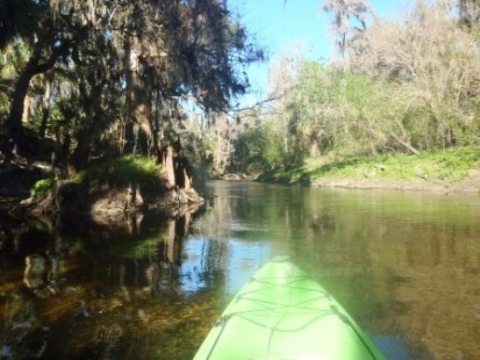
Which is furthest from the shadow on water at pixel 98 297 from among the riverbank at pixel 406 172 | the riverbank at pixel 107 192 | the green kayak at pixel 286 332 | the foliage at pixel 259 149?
the foliage at pixel 259 149

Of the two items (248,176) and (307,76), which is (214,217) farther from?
(248,176)

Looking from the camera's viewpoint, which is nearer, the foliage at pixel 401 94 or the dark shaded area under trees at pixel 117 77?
the dark shaded area under trees at pixel 117 77

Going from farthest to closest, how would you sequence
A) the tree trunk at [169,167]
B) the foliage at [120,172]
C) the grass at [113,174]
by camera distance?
the tree trunk at [169,167]
the foliage at [120,172]
the grass at [113,174]

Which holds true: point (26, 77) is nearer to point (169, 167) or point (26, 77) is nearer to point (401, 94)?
point (169, 167)

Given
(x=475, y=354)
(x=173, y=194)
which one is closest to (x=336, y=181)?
(x=173, y=194)

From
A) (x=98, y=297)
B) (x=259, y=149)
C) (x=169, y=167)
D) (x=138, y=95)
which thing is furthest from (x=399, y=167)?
(x=98, y=297)

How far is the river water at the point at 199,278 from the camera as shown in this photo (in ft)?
19.1

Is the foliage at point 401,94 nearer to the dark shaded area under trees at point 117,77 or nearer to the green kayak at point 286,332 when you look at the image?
the dark shaded area under trees at point 117,77

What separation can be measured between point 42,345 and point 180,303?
204 cm

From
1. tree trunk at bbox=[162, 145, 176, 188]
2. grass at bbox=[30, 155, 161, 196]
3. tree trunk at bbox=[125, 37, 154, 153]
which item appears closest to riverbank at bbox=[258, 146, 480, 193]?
tree trunk at bbox=[162, 145, 176, 188]

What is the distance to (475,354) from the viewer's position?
534 centimetres

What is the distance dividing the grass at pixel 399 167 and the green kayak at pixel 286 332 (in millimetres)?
26301

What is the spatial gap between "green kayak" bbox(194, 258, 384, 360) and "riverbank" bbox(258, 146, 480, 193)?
24.9 meters

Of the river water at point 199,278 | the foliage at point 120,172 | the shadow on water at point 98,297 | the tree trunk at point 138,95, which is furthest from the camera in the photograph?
the tree trunk at point 138,95
